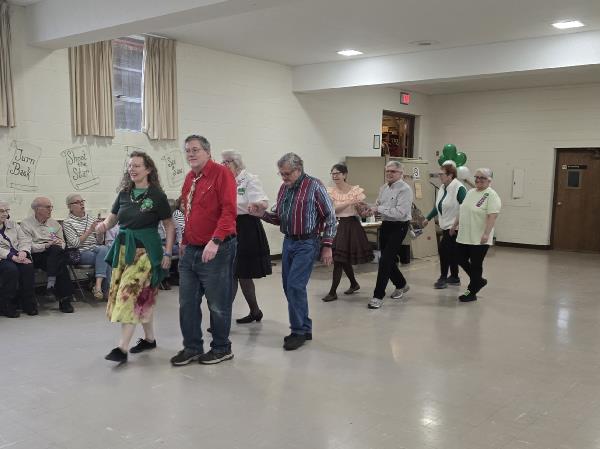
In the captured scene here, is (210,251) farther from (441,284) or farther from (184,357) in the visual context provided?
(441,284)

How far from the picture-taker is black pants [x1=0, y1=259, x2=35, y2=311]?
4977 millimetres

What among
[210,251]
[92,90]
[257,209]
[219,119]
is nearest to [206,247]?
[210,251]

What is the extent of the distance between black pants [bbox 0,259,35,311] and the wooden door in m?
8.76

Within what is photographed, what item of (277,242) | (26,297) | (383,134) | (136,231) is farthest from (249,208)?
(383,134)

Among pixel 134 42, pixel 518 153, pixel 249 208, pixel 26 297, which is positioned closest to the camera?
pixel 249 208

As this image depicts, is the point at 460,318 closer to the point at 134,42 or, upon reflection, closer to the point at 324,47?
the point at 324,47

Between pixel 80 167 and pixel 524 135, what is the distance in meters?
7.80

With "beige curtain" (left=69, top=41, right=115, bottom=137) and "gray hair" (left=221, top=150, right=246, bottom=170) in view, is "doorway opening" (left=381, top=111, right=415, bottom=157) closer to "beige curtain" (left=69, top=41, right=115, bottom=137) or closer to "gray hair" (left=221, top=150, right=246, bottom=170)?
"beige curtain" (left=69, top=41, right=115, bottom=137)

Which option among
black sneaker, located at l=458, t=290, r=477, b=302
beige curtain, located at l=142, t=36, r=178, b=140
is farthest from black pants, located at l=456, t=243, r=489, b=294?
beige curtain, located at l=142, t=36, r=178, b=140

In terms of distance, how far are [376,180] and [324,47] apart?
2752 millimetres

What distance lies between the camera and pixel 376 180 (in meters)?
9.49

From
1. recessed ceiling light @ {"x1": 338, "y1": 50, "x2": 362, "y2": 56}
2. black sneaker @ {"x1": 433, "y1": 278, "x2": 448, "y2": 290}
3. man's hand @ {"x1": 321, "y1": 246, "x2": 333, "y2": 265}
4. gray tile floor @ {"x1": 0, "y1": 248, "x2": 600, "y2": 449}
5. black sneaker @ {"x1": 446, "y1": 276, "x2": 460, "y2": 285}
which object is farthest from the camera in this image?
recessed ceiling light @ {"x1": 338, "y1": 50, "x2": 362, "y2": 56}

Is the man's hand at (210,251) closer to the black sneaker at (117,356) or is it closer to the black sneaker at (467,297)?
the black sneaker at (117,356)

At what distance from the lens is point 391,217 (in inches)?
207
